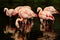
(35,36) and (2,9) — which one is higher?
(2,9)

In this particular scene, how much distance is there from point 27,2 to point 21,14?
1701 mm

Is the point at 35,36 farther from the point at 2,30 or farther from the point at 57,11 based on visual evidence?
the point at 57,11

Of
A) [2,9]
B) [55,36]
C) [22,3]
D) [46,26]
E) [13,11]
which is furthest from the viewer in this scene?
[22,3]

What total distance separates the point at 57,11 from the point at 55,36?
1.49m

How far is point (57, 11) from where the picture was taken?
7.65m

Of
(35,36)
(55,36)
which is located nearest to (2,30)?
(35,36)

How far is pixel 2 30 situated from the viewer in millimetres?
6676

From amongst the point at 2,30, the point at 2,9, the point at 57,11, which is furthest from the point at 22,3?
the point at 2,30

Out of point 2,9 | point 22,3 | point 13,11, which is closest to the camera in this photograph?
point 13,11

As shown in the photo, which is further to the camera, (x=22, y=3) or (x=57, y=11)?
(x=22, y=3)

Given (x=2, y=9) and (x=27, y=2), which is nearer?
(x=2, y=9)

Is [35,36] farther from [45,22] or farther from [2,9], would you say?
[2,9]

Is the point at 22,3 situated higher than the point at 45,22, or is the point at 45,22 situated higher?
the point at 22,3

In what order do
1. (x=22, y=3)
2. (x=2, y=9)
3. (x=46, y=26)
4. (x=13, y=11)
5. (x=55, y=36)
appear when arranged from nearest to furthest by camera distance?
(x=55, y=36) < (x=46, y=26) < (x=13, y=11) < (x=2, y=9) < (x=22, y=3)
